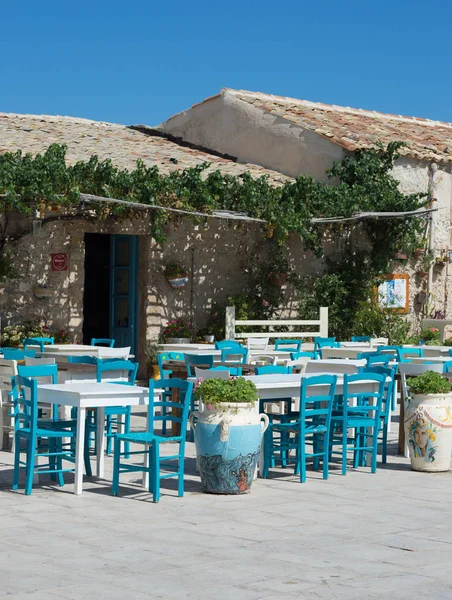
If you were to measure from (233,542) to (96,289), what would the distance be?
12759 mm

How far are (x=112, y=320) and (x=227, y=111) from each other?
578 centimetres

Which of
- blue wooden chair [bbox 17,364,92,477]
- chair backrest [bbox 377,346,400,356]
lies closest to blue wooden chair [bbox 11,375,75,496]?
blue wooden chair [bbox 17,364,92,477]

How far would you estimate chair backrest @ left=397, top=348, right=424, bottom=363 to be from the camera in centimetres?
1250

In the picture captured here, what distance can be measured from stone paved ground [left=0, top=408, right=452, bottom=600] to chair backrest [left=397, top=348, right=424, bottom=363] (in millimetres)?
3775

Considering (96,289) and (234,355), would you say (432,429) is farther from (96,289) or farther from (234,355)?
(96,289)

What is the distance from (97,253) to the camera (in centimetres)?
1870

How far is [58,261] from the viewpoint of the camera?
15820mm

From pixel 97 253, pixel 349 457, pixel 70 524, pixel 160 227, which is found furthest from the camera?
pixel 97 253

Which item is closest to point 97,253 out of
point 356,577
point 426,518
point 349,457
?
point 349,457

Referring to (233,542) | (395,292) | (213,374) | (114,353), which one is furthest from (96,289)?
(233,542)

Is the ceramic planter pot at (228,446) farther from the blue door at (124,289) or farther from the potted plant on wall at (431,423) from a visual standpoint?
the blue door at (124,289)

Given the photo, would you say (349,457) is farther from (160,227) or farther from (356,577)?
(160,227)

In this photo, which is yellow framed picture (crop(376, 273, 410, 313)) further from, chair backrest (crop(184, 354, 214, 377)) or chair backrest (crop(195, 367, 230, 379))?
chair backrest (crop(195, 367, 230, 379))

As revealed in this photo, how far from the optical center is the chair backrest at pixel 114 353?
12133 mm
